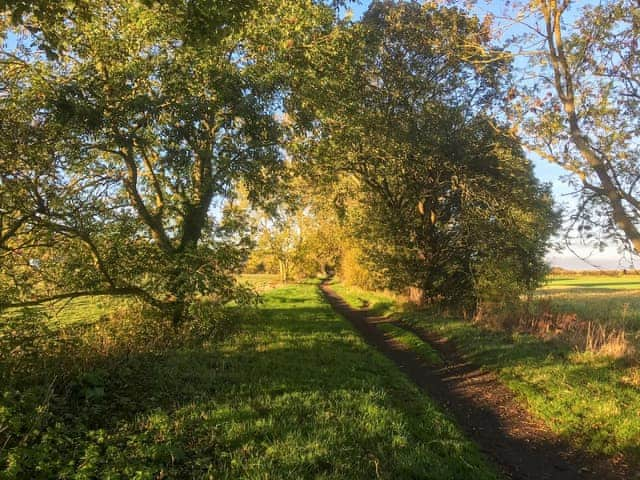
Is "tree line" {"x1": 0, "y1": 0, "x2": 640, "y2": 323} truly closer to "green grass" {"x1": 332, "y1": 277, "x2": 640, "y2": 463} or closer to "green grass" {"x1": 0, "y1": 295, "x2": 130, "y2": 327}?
"green grass" {"x1": 0, "y1": 295, "x2": 130, "y2": 327}

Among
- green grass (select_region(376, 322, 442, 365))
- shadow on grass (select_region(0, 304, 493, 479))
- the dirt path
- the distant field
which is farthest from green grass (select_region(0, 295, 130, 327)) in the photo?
the distant field

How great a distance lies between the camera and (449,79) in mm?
20016

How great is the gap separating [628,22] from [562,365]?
878cm

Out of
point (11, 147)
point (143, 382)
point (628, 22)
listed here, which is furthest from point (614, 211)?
point (11, 147)

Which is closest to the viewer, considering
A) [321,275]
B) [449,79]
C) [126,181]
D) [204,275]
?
[204,275]

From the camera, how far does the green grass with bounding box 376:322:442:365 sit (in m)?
12.1

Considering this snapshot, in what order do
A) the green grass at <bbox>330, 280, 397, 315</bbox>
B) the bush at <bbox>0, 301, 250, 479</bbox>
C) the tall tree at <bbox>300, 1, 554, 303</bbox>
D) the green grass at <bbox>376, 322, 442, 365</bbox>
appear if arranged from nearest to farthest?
the bush at <bbox>0, 301, 250, 479</bbox> < the green grass at <bbox>376, 322, 442, 365</bbox> < the tall tree at <bbox>300, 1, 554, 303</bbox> < the green grass at <bbox>330, 280, 397, 315</bbox>

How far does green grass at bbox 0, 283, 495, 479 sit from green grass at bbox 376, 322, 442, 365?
2912 mm

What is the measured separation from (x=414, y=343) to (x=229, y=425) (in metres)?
9.37

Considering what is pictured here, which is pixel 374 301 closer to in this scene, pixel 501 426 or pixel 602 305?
pixel 602 305

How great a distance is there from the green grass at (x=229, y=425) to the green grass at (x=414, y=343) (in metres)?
2.91

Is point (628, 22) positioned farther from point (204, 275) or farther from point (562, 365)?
point (204, 275)

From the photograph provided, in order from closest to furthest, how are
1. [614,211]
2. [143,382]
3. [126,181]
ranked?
[143,382] < [614,211] < [126,181]

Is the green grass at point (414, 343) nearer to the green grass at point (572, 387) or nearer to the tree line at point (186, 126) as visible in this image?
the green grass at point (572, 387)
